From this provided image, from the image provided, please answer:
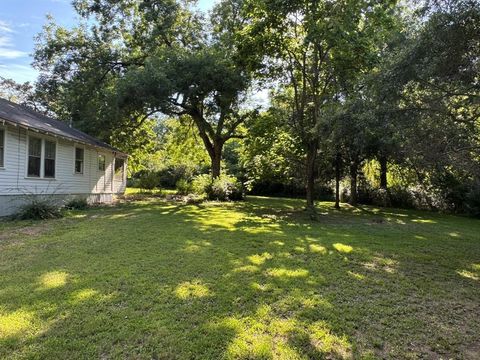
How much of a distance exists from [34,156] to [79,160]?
291cm

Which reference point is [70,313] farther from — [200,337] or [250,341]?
[250,341]

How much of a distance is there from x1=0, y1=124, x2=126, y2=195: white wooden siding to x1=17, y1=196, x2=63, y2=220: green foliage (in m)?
0.89

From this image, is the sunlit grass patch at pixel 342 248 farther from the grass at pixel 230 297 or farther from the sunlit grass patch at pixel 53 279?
the sunlit grass patch at pixel 53 279

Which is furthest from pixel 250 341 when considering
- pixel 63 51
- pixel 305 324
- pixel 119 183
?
pixel 63 51

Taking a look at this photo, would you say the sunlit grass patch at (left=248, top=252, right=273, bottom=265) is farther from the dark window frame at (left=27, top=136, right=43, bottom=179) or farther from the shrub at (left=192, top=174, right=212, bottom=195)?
the shrub at (left=192, top=174, right=212, bottom=195)

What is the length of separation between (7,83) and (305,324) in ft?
123

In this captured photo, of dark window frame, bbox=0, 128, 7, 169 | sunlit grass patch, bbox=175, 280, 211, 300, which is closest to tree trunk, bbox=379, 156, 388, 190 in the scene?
sunlit grass patch, bbox=175, 280, 211, 300

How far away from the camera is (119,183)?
19.9 metres

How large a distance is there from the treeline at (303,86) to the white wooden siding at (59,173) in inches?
84.8

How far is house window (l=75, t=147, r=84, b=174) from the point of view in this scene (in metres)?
14.5

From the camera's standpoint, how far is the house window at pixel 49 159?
12.4 metres

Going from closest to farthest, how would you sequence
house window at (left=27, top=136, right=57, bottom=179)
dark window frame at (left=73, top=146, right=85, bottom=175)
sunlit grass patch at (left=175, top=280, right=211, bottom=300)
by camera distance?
sunlit grass patch at (left=175, top=280, right=211, bottom=300) → house window at (left=27, top=136, right=57, bottom=179) → dark window frame at (left=73, top=146, right=85, bottom=175)

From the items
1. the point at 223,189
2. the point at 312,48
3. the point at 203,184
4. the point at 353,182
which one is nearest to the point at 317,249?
the point at 312,48

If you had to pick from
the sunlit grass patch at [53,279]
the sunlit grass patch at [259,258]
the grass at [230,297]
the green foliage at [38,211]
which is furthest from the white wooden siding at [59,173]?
the sunlit grass patch at [259,258]
